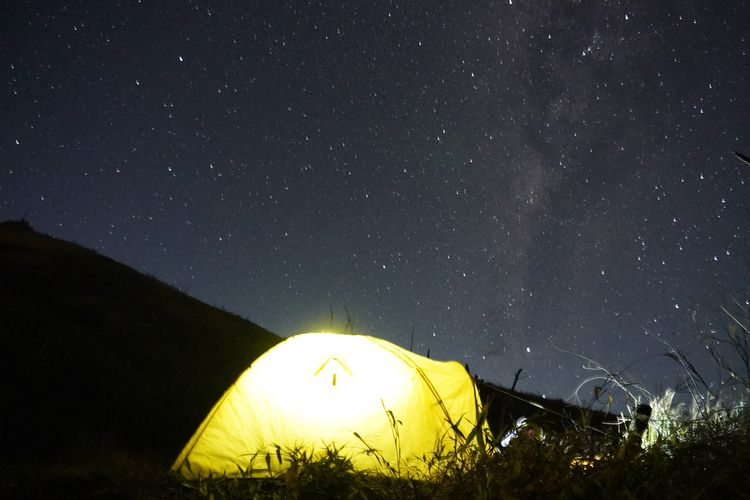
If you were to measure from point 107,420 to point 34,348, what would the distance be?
3359mm

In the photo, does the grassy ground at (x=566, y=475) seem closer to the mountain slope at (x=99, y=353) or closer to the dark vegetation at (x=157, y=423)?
the dark vegetation at (x=157, y=423)

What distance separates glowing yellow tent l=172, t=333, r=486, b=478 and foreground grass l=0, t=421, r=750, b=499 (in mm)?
1021

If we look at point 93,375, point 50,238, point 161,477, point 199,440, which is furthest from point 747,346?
point 50,238

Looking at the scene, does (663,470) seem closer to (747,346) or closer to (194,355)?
(747,346)

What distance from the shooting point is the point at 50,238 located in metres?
22.8

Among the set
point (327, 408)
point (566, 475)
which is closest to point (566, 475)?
point (566, 475)

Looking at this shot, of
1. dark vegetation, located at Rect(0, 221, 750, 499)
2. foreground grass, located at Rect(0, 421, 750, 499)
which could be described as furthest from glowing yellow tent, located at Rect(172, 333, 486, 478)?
foreground grass, located at Rect(0, 421, 750, 499)

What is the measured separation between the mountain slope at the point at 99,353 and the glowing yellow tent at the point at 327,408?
2.68 metres

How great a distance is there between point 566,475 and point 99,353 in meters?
12.1

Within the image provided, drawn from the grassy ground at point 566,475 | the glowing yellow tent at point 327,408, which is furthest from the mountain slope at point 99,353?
the grassy ground at point 566,475

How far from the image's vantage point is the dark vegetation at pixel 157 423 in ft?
10.8

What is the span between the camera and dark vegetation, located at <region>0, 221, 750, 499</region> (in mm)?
3301

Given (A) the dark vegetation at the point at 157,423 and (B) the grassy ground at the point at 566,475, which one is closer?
(B) the grassy ground at the point at 566,475

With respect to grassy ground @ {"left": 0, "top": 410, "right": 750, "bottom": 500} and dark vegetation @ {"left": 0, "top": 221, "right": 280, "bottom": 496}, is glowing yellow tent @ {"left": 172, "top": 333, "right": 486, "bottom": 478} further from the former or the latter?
dark vegetation @ {"left": 0, "top": 221, "right": 280, "bottom": 496}
